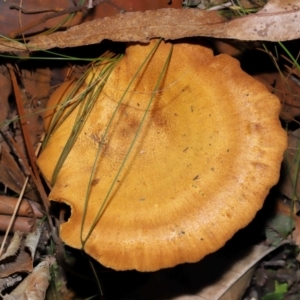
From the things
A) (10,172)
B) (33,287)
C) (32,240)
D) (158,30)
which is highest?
(158,30)

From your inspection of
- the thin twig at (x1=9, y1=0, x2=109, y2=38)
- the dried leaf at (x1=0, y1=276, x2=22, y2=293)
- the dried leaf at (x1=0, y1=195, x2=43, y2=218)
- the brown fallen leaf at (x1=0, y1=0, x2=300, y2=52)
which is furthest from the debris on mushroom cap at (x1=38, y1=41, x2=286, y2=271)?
the dried leaf at (x1=0, y1=276, x2=22, y2=293)

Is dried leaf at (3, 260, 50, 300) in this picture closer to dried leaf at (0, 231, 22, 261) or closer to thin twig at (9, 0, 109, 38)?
dried leaf at (0, 231, 22, 261)

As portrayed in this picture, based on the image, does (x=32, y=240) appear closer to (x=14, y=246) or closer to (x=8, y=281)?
(x=14, y=246)

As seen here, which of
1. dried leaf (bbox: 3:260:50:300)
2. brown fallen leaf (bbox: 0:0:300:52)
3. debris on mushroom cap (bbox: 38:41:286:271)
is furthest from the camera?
dried leaf (bbox: 3:260:50:300)

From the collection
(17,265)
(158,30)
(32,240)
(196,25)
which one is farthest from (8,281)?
(196,25)

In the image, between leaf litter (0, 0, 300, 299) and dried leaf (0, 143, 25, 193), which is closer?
leaf litter (0, 0, 300, 299)

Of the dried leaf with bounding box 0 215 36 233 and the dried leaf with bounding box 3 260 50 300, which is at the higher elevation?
the dried leaf with bounding box 0 215 36 233
